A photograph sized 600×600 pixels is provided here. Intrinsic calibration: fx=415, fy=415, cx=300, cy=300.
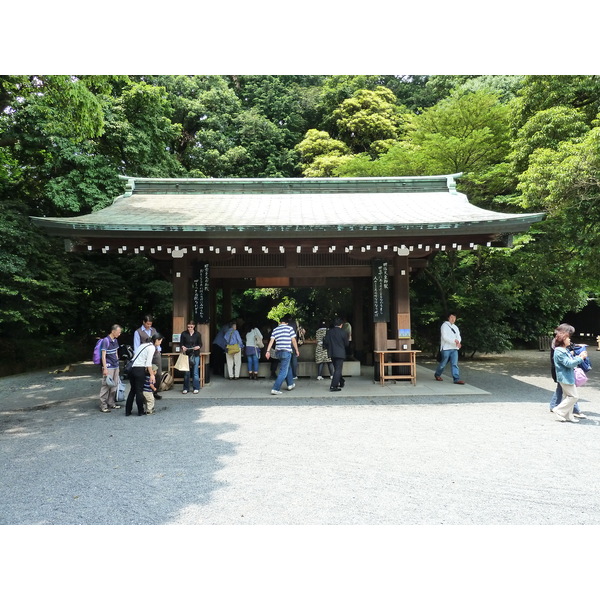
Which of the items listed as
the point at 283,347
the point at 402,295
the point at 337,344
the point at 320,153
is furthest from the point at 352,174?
the point at 283,347

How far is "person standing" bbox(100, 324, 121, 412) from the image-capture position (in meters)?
6.88

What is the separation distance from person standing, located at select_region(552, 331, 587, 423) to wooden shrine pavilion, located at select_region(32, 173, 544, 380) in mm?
3162

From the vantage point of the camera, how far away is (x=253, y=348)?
10.4 meters

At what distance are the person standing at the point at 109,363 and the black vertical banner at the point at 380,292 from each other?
547 cm

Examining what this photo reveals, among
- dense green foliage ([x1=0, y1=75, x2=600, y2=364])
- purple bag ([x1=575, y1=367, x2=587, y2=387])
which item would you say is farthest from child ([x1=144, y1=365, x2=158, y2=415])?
purple bag ([x1=575, y1=367, x2=587, y2=387])

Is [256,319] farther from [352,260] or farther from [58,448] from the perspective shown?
[58,448]

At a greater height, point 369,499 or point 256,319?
point 256,319

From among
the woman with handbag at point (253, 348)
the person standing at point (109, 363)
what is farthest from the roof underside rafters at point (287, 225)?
the person standing at point (109, 363)

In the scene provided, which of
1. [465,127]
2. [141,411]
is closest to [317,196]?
[465,127]

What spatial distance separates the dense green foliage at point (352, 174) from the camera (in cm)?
984

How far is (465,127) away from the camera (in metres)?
14.9

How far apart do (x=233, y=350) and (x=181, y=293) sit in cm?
186

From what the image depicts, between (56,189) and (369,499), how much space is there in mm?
13098

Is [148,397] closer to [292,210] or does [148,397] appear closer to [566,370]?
[292,210]
